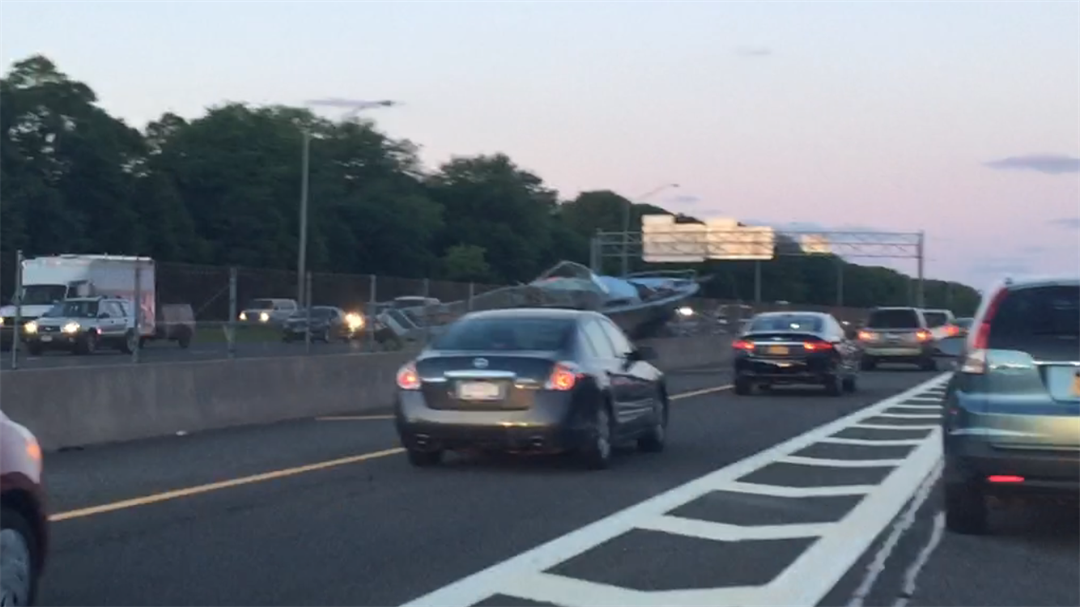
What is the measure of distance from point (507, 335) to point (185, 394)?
5409mm

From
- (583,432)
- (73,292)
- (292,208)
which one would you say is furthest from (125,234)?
(583,432)

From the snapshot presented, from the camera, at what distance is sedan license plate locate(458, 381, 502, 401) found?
14.9 metres

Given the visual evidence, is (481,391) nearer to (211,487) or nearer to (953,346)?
(211,487)

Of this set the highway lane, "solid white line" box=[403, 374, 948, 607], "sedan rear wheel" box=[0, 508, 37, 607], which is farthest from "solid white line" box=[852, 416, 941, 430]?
"sedan rear wheel" box=[0, 508, 37, 607]

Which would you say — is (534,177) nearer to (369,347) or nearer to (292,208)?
(292,208)

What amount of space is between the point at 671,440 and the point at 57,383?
22.7 ft

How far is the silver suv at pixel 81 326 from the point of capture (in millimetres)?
37469

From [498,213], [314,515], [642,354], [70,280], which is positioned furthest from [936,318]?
[498,213]

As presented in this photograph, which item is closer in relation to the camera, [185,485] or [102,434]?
[185,485]

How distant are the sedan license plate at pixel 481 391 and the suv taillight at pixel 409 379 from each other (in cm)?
50

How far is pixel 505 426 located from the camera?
1478 cm

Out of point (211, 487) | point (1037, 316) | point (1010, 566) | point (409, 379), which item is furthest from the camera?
point (409, 379)

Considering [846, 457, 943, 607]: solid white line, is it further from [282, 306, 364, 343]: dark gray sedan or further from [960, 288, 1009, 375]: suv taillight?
[282, 306, 364, 343]: dark gray sedan

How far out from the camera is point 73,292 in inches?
1693
